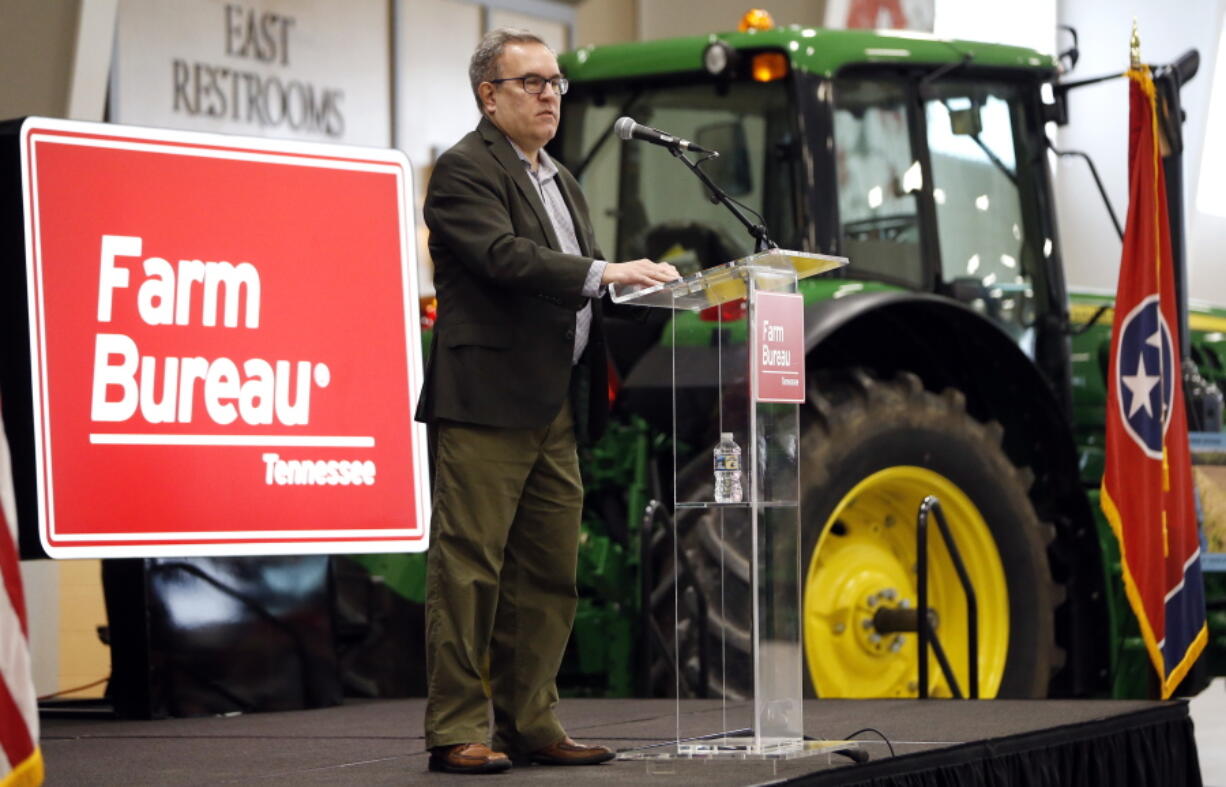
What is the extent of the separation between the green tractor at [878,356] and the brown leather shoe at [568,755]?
107 cm

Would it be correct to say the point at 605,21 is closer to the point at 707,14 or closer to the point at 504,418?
the point at 707,14

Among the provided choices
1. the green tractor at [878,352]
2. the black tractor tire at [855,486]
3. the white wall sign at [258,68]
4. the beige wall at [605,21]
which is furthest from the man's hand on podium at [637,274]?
the beige wall at [605,21]

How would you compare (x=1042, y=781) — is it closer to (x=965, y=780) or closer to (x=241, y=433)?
(x=965, y=780)

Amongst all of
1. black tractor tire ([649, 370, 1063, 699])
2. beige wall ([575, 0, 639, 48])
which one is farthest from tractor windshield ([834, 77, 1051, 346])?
beige wall ([575, 0, 639, 48])

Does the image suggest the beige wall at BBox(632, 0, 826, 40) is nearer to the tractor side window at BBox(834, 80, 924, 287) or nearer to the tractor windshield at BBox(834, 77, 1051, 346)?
the tractor windshield at BBox(834, 77, 1051, 346)

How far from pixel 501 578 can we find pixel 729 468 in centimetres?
47

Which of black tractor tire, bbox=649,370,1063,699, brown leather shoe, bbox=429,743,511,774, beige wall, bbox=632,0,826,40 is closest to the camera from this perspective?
brown leather shoe, bbox=429,743,511,774

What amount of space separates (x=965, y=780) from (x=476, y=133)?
153 cm

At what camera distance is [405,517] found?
17.0 feet

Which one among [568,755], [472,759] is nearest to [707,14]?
[568,755]

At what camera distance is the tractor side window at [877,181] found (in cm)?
518

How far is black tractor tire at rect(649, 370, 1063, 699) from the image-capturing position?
4.46 m

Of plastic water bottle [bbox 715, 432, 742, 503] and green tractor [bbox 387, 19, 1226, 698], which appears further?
green tractor [bbox 387, 19, 1226, 698]

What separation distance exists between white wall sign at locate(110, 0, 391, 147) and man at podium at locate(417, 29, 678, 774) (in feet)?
15.4
